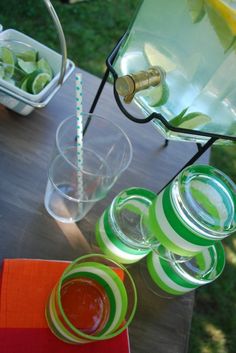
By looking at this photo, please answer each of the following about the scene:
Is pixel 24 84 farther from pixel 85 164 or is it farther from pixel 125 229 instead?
pixel 125 229

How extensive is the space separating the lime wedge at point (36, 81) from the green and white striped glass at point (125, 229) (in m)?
0.21

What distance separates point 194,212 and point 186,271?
0.37 ft

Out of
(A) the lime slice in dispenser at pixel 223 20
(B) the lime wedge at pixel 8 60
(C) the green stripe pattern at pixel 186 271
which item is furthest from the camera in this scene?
(B) the lime wedge at pixel 8 60

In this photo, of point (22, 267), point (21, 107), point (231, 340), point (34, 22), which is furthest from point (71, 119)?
point (34, 22)

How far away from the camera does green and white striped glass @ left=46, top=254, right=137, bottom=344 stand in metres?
0.42

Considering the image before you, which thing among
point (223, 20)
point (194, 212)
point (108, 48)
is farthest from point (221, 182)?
point (108, 48)

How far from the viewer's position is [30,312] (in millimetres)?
442

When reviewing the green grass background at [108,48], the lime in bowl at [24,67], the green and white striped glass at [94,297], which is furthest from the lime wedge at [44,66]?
the green grass background at [108,48]

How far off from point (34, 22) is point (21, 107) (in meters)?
0.88

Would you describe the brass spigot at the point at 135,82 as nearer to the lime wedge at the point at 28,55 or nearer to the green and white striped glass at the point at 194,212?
the green and white striped glass at the point at 194,212

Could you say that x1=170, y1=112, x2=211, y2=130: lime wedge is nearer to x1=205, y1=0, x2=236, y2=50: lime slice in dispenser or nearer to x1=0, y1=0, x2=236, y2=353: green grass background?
x1=205, y1=0, x2=236, y2=50: lime slice in dispenser

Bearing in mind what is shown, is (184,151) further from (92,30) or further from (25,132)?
(92,30)

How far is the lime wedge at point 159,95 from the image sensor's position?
1.42 feet

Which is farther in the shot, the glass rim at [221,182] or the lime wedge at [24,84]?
the lime wedge at [24,84]
